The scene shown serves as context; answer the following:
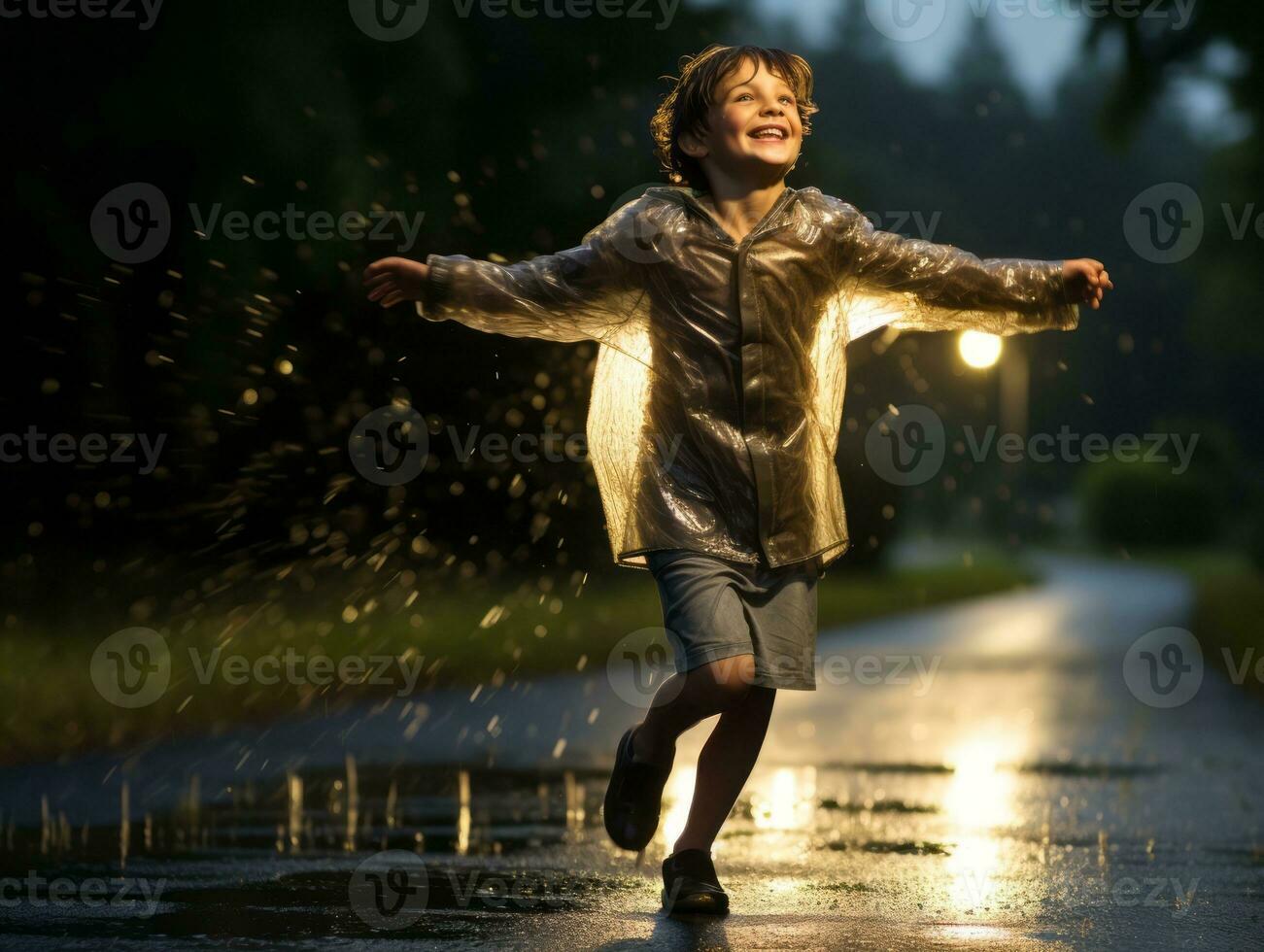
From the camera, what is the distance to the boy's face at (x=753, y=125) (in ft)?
18.4

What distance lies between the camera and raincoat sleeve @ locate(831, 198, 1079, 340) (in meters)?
5.78

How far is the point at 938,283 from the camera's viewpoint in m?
5.87

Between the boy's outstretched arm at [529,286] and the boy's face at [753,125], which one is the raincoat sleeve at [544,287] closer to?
the boy's outstretched arm at [529,286]

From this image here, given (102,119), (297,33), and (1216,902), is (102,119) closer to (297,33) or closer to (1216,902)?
(297,33)

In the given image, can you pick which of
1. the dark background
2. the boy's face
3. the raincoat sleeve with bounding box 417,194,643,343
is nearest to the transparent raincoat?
the raincoat sleeve with bounding box 417,194,643,343

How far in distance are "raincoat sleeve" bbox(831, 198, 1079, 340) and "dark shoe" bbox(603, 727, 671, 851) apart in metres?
1.44

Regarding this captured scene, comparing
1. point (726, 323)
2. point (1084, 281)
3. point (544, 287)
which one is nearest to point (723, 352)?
point (726, 323)

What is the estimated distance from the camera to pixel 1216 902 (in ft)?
18.8

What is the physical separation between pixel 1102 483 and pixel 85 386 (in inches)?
2418

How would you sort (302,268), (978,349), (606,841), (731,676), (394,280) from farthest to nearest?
(302,268) → (606,841) → (978,349) → (394,280) → (731,676)

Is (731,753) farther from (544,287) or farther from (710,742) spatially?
(544,287)

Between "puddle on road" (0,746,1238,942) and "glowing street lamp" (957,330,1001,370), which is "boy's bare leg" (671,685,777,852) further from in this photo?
"glowing street lamp" (957,330,1001,370)

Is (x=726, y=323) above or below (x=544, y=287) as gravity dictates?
below

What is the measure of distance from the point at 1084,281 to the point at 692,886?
2053mm
